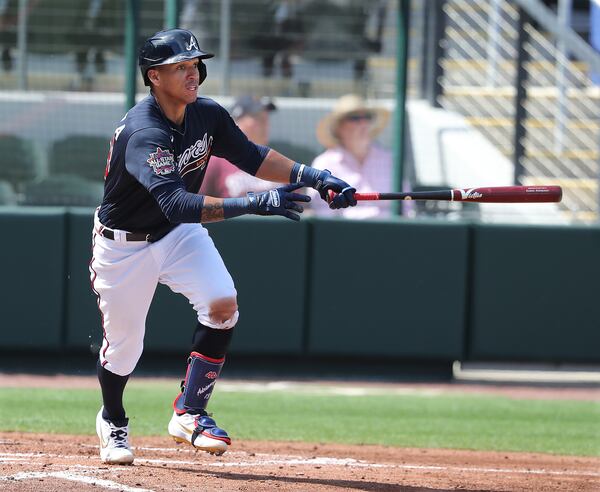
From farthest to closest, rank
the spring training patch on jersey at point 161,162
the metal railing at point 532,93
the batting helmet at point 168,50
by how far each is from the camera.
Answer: the metal railing at point 532,93 → the batting helmet at point 168,50 → the spring training patch on jersey at point 161,162

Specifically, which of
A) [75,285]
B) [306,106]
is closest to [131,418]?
[75,285]

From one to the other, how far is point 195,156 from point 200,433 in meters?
1.20

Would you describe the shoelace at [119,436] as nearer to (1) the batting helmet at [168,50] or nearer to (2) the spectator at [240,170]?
(1) the batting helmet at [168,50]

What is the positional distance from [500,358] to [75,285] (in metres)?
3.39

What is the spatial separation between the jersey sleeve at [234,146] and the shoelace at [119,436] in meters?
1.31

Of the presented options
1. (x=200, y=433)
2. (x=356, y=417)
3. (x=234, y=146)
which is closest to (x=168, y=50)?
(x=234, y=146)

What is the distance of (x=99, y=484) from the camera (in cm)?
440

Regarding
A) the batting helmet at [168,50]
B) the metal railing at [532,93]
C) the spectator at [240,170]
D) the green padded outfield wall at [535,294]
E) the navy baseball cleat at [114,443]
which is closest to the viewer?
the batting helmet at [168,50]

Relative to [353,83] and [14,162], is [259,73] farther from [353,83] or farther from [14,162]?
[14,162]

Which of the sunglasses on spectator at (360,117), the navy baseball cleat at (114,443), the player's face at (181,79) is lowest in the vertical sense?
the navy baseball cleat at (114,443)

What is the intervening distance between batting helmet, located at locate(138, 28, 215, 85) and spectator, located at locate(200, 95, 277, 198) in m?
3.75

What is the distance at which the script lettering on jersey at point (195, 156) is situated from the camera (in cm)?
487

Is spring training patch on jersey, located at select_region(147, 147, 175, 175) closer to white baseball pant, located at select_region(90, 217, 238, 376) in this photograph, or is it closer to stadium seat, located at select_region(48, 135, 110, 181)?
white baseball pant, located at select_region(90, 217, 238, 376)

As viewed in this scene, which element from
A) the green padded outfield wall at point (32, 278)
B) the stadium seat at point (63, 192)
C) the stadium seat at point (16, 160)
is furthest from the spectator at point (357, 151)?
the stadium seat at point (16, 160)
